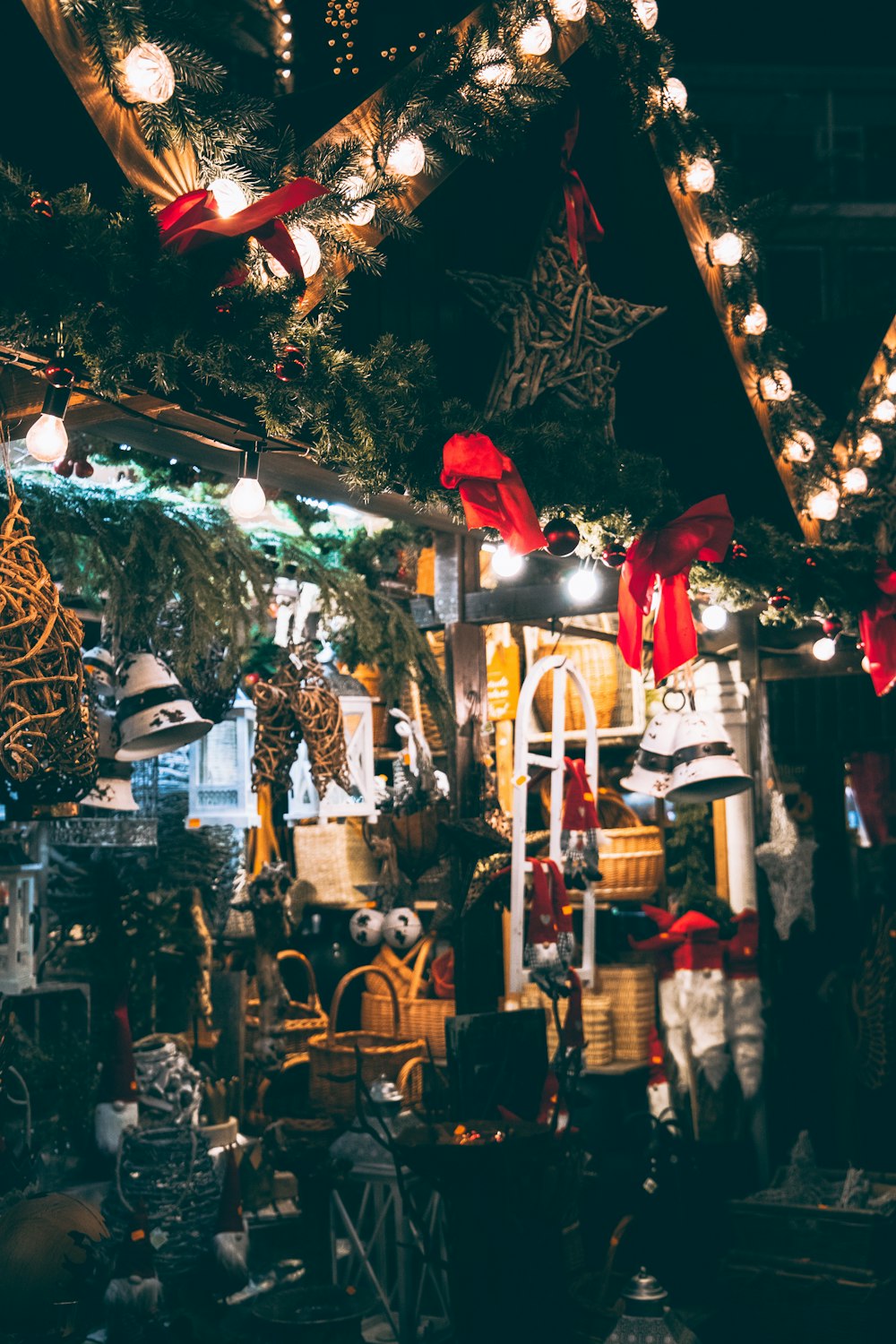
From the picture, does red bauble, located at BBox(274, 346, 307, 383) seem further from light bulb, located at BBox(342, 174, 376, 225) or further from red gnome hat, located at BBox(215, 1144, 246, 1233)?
red gnome hat, located at BBox(215, 1144, 246, 1233)

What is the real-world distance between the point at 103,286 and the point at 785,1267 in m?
4.36

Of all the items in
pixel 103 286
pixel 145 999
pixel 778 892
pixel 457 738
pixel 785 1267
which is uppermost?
pixel 103 286

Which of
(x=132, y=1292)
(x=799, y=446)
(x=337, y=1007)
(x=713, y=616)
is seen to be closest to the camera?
(x=132, y=1292)

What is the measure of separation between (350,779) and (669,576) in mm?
1900

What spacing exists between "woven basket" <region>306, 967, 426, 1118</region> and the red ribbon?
369cm

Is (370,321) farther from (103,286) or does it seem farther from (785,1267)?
(785,1267)

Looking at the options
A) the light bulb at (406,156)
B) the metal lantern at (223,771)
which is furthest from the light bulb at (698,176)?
the metal lantern at (223,771)

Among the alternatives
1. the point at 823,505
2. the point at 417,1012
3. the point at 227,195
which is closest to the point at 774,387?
the point at 823,505

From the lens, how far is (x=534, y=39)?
2.95 meters

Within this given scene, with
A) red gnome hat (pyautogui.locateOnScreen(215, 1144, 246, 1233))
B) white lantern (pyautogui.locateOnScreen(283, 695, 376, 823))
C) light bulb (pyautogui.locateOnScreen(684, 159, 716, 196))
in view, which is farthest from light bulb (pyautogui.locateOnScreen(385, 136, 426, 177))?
red gnome hat (pyautogui.locateOnScreen(215, 1144, 246, 1233))

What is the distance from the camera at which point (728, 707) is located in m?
6.52

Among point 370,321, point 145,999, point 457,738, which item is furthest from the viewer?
point 145,999

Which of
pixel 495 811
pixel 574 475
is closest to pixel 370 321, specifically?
pixel 574 475

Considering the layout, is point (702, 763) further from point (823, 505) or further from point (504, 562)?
point (504, 562)
